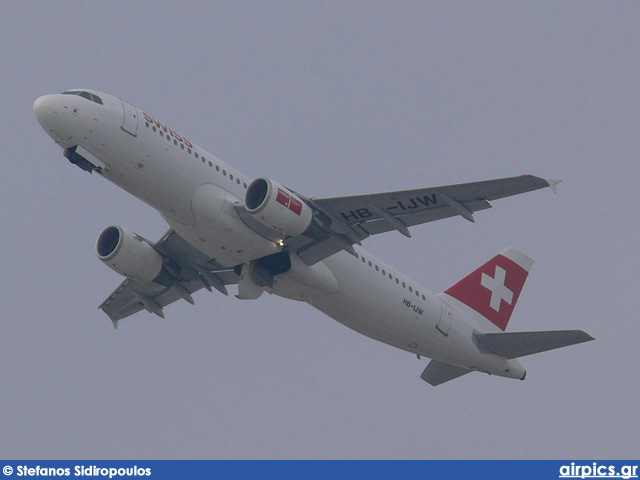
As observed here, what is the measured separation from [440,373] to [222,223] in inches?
541

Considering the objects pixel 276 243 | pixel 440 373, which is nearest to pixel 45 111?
pixel 276 243

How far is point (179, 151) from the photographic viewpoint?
35781 mm

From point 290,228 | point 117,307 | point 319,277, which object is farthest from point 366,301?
point 117,307

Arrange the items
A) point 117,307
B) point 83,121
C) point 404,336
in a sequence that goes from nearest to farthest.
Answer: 1. point 83,121
2. point 404,336
3. point 117,307

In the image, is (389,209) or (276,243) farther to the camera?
(276,243)

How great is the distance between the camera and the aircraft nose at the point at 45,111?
112 feet

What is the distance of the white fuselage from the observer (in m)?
34.8

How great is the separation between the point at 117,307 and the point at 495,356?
1592 centimetres

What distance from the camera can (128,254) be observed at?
40000 mm

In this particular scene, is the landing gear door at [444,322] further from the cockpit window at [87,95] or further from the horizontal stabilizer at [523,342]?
the cockpit window at [87,95]

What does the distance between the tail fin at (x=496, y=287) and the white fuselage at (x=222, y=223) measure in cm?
221

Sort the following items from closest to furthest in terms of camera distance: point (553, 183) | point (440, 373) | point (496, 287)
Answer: point (553, 183) → point (440, 373) → point (496, 287)

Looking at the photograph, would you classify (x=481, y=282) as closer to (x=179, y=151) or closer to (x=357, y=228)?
(x=357, y=228)

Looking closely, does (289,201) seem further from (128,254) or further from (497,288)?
(497,288)
